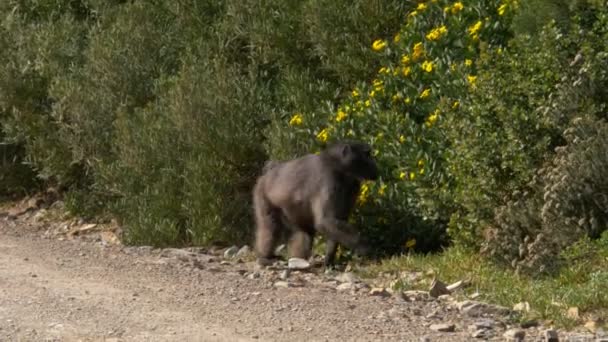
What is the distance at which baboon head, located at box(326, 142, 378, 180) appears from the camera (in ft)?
39.4

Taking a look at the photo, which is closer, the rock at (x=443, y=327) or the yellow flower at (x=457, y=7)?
the rock at (x=443, y=327)

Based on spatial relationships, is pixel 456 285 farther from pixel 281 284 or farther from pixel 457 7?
pixel 457 7

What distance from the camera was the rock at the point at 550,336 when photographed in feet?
28.3

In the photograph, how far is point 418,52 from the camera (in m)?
13.1

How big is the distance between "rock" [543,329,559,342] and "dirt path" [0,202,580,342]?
338 millimetres

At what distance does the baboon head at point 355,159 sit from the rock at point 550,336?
12.1ft

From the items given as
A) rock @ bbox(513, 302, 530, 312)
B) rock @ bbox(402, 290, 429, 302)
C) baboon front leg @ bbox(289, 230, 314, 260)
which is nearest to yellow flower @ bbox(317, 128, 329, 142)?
baboon front leg @ bbox(289, 230, 314, 260)

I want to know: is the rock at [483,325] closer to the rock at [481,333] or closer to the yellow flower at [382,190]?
the rock at [481,333]

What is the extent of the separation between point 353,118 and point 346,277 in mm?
2164

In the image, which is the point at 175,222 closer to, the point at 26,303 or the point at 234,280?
the point at 234,280

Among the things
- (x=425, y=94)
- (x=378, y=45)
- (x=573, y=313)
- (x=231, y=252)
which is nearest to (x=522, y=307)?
(x=573, y=313)

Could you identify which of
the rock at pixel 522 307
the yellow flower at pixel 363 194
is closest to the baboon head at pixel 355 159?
the yellow flower at pixel 363 194

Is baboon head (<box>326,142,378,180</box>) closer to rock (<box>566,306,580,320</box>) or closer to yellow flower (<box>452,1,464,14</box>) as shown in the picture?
yellow flower (<box>452,1,464,14</box>)

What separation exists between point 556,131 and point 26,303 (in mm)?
4783
